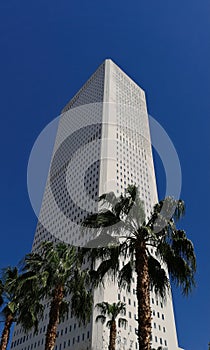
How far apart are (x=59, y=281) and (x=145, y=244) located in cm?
594

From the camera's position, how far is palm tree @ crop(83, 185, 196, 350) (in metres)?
13.8

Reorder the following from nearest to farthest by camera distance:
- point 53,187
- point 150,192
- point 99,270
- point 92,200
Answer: point 99,270 < point 92,200 < point 150,192 < point 53,187

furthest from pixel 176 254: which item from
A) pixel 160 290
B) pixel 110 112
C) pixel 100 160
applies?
pixel 110 112

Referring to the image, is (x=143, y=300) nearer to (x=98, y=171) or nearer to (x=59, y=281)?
(x=59, y=281)

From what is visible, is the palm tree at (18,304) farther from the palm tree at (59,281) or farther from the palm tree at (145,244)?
the palm tree at (145,244)

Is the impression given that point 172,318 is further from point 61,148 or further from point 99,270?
Answer: point 61,148

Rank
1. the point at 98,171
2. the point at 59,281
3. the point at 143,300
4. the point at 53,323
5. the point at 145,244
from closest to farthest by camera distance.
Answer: the point at 143,300
the point at 145,244
the point at 53,323
the point at 59,281
the point at 98,171

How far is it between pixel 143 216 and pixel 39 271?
27.5ft

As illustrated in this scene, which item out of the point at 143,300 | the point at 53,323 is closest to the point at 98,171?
the point at 53,323

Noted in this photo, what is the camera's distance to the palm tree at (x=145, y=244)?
45.4ft

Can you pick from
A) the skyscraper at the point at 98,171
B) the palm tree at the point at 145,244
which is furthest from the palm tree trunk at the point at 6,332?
the skyscraper at the point at 98,171

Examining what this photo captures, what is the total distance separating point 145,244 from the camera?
1453 centimetres

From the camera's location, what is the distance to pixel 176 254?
14102 mm

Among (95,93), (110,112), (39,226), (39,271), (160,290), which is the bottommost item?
(160,290)
